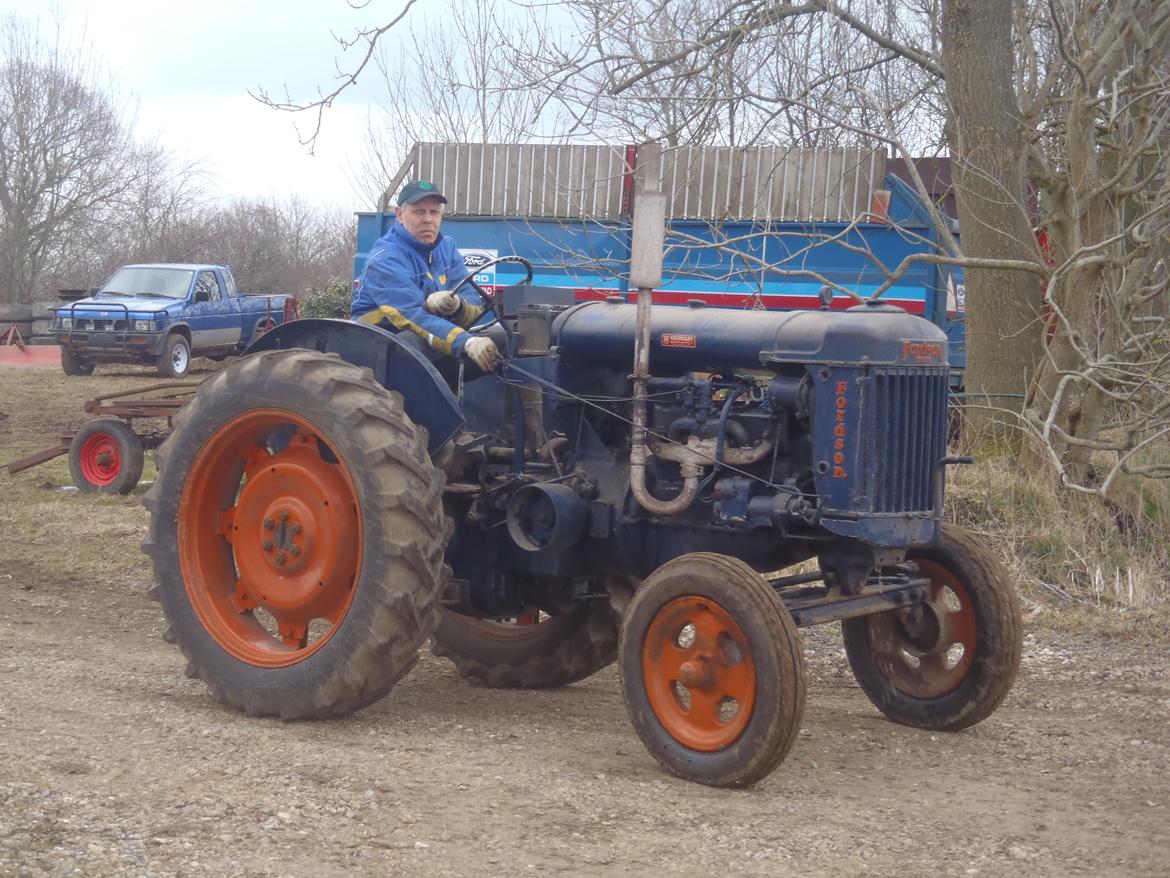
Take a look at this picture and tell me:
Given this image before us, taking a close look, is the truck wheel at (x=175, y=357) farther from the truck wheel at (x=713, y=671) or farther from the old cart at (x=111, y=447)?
the truck wheel at (x=713, y=671)

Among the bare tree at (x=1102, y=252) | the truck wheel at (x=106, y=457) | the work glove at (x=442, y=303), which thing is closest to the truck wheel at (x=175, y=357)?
the truck wheel at (x=106, y=457)

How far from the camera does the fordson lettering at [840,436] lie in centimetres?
477

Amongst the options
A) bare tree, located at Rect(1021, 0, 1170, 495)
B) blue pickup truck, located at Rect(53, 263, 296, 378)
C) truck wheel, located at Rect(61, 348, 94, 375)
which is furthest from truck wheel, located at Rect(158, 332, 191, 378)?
bare tree, located at Rect(1021, 0, 1170, 495)

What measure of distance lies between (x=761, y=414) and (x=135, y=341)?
17859mm

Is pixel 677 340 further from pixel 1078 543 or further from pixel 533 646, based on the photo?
pixel 1078 543

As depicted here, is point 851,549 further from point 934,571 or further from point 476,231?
point 476,231

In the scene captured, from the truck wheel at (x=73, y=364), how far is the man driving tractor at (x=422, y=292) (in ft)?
54.5

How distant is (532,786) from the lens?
4.46 meters

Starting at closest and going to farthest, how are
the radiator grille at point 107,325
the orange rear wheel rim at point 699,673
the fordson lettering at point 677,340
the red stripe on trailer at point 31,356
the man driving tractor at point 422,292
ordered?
the orange rear wheel rim at point 699,673, the fordson lettering at point 677,340, the man driving tractor at point 422,292, the radiator grille at point 107,325, the red stripe on trailer at point 31,356

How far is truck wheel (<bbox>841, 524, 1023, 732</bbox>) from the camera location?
5266 mm

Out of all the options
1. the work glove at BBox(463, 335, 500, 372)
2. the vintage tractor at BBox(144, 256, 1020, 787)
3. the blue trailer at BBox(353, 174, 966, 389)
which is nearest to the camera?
the vintage tractor at BBox(144, 256, 1020, 787)

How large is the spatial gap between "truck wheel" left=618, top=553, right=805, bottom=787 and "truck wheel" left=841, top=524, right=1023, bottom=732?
983 millimetres

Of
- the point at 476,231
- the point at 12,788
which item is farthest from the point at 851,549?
the point at 476,231

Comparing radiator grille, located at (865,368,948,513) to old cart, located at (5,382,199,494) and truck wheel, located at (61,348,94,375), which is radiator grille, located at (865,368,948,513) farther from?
truck wheel, located at (61,348,94,375)
